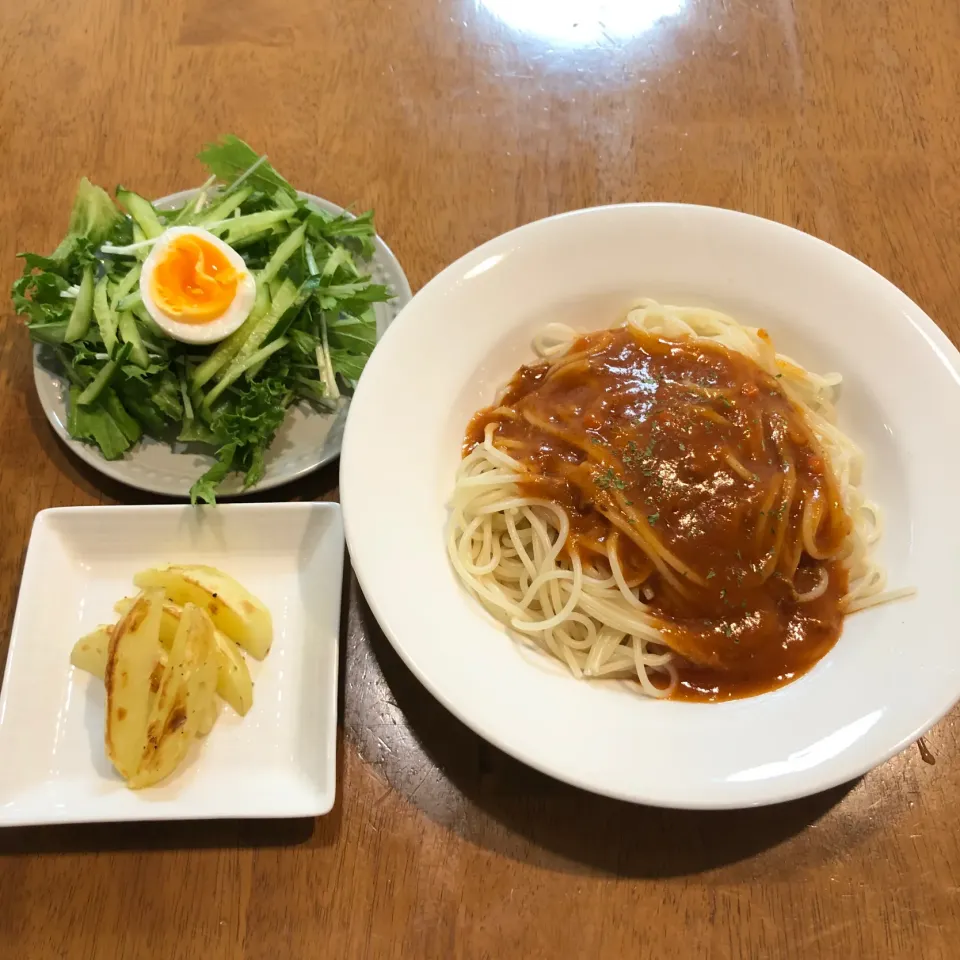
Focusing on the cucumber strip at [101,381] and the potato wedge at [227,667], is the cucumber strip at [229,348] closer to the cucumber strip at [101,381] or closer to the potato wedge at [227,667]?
the cucumber strip at [101,381]

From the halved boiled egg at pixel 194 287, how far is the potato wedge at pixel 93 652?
0.86 m

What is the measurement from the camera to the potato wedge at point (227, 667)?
1.98 m

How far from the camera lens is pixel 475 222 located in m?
2.86

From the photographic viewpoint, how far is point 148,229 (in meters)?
2.57

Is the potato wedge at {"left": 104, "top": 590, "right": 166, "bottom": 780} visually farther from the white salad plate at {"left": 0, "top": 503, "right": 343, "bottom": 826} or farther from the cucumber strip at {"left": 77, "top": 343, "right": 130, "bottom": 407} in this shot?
the cucumber strip at {"left": 77, "top": 343, "right": 130, "bottom": 407}

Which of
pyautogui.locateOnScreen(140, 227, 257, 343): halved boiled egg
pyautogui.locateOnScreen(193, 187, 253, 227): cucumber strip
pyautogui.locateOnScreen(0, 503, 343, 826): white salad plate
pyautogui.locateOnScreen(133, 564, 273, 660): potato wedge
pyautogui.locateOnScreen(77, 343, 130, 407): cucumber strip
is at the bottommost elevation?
pyautogui.locateOnScreen(0, 503, 343, 826): white salad plate

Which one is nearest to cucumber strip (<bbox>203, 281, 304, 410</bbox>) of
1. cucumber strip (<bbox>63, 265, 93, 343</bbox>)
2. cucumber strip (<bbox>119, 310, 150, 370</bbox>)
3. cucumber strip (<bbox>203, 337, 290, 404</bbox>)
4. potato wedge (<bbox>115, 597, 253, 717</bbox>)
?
cucumber strip (<bbox>203, 337, 290, 404</bbox>)

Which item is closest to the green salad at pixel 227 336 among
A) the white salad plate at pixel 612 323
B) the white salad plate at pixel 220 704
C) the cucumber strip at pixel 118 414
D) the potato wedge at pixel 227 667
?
Result: the cucumber strip at pixel 118 414

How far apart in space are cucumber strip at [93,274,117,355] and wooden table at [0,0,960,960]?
1.24 ft

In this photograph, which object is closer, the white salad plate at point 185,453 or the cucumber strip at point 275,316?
the white salad plate at point 185,453

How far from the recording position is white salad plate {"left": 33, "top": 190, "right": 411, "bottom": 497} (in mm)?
2322

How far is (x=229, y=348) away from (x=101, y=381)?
1.26 feet

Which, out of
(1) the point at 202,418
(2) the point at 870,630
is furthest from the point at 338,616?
(2) the point at 870,630

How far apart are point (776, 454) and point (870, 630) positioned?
49 centimetres
